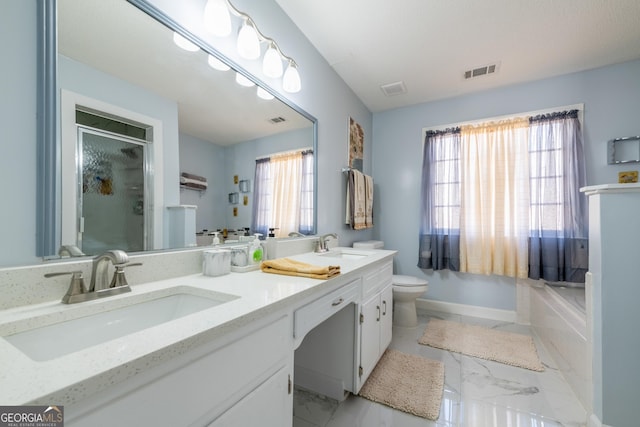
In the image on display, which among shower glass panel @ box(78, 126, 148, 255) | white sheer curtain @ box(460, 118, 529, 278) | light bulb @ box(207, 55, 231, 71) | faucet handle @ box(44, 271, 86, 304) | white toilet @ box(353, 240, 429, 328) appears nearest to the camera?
faucet handle @ box(44, 271, 86, 304)

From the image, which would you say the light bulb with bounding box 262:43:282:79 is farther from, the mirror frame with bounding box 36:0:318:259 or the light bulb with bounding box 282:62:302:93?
the mirror frame with bounding box 36:0:318:259

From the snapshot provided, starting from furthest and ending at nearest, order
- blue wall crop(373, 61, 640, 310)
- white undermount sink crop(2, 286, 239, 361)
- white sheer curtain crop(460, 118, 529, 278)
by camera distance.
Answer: white sheer curtain crop(460, 118, 529, 278) < blue wall crop(373, 61, 640, 310) < white undermount sink crop(2, 286, 239, 361)

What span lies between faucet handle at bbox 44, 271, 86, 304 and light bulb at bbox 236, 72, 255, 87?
44.7 inches

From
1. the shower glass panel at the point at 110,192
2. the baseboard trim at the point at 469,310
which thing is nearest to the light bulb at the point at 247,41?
the shower glass panel at the point at 110,192

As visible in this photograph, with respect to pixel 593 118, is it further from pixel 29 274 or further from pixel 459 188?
pixel 29 274

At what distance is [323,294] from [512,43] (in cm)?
239

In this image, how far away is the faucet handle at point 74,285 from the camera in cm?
72

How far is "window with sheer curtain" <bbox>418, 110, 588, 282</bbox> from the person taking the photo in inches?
90.7

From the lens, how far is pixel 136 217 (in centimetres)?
97

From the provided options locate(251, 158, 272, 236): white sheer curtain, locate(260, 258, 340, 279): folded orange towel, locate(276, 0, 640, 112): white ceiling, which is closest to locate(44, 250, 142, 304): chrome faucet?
locate(260, 258, 340, 279): folded orange towel

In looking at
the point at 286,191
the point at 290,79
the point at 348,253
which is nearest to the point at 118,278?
the point at 286,191

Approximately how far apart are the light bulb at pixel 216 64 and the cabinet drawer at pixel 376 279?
135cm

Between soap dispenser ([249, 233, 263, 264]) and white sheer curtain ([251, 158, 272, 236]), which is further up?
white sheer curtain ([251, 158, 272, 236])

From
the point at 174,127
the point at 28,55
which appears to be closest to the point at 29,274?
the point at 28,55
